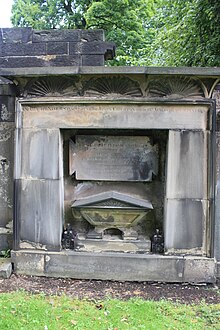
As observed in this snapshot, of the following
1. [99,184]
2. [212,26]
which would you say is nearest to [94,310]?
[99,184]

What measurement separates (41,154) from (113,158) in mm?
974

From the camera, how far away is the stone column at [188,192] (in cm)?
441

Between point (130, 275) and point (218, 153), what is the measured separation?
6.49 feet

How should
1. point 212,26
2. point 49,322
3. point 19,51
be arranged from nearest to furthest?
point 49,322 → point 19,51 → point 212,26

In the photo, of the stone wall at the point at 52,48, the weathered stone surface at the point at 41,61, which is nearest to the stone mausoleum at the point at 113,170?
the weathered stone surface at the point at 41,61

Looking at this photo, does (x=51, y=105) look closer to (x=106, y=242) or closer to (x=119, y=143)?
(x=119, y=143)

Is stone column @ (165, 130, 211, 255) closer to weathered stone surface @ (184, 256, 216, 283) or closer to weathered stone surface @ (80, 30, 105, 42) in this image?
weathered stone surface @ (184, 256, 216, 283)

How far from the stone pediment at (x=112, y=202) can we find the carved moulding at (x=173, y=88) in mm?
1402

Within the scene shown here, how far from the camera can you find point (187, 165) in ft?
14.5

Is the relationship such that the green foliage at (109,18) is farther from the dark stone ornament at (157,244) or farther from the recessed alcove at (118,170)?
the dark stone ornament at (157,244)

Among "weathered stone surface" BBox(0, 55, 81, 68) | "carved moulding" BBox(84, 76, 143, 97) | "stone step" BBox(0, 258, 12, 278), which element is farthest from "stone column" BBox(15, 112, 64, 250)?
"weathered stone surface" BBox(0, 55, 81, 68)

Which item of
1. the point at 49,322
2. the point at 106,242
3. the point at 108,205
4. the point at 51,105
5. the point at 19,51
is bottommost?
the point at 49,322

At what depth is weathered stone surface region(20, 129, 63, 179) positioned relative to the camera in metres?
4.55

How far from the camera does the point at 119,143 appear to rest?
4750mm
